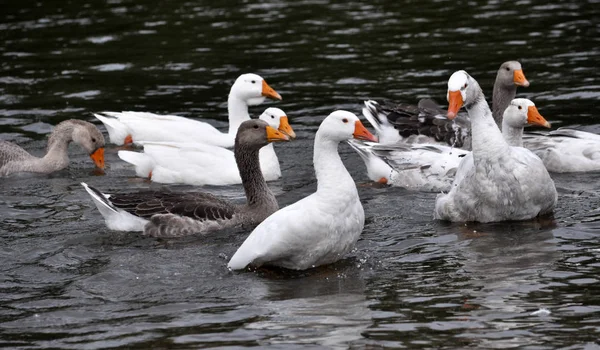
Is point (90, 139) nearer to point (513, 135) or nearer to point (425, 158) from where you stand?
point (425, 158)

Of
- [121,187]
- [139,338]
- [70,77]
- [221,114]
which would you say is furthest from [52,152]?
[139,338]

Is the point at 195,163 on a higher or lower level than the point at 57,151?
lower

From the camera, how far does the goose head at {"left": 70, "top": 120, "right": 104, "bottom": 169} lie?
14500mm

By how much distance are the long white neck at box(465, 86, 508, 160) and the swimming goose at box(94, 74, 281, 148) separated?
14.6 ft

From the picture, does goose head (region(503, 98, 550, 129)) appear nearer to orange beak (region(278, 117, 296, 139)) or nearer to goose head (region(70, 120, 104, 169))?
orange beak (region(278, 117, 296, 139))

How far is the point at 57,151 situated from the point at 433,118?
4950 mm

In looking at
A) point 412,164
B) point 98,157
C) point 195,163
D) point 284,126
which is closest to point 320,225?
point 284,126

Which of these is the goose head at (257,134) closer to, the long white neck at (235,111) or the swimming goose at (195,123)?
the swimming goose at (195,123)

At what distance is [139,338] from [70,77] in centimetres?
1168

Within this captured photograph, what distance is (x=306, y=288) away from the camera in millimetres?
9234

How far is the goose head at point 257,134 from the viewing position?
11.8 m

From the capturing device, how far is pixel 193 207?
1146 centimetres

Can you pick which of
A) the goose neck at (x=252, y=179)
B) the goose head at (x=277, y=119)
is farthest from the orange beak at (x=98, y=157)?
the goose neck at (x=252, y=179)

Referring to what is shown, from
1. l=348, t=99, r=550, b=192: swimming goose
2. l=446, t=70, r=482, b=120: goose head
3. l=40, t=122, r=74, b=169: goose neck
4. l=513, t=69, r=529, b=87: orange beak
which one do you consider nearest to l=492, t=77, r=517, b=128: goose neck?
l=513, t=69, r=529, b=87: orange beak
